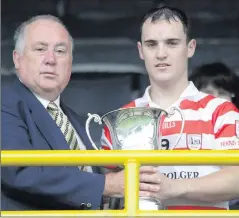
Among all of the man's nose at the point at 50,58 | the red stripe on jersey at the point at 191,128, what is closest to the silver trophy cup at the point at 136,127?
the red stripe on jersey at the point at 191,128

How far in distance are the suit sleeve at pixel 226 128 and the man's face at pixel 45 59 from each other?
0.60m

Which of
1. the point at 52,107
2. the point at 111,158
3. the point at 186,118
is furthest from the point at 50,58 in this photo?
the point at 111,158

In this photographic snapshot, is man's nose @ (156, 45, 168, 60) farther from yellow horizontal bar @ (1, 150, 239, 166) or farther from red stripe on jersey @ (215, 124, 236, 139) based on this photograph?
yellow horizontal bar @ (1, 150, 239, 166)

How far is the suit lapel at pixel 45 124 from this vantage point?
3861 millimetres

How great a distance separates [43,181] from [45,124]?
0.82 ft

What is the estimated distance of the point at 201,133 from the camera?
394 cm

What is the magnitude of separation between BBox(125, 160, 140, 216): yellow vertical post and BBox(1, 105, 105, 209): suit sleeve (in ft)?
1.08

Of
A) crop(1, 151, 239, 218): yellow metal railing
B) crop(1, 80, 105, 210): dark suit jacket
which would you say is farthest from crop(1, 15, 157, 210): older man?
crop(1, 151, 239, 218): yellow metal railing

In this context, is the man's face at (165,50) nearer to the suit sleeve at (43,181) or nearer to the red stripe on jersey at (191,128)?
the red stripe on jersey at (191,128)

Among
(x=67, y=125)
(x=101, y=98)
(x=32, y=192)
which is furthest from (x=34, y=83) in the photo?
Answer: (x=101, y=98)

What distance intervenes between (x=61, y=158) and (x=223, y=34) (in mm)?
2608

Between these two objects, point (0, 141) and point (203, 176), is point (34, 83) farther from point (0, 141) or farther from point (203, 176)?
point (203, 176)

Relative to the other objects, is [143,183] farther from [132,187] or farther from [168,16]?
[168,16]

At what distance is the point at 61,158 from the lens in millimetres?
3455
